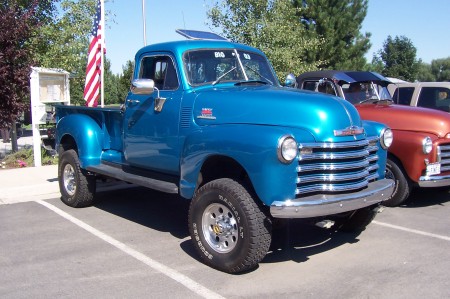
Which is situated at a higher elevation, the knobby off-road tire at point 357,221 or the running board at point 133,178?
the running board at point 133,178

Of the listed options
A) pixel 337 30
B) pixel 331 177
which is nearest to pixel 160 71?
pixel 331 177

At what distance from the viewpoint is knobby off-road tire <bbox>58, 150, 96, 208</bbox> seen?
7285mm

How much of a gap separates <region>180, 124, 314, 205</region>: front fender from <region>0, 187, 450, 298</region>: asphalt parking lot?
2.98 feet

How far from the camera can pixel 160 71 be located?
6.17 metres

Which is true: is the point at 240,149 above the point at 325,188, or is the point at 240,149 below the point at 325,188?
above

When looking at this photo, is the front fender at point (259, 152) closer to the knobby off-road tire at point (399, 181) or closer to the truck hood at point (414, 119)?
the knobby off-road tire at point (399, 181)

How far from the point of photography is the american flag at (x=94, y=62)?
10266 mm

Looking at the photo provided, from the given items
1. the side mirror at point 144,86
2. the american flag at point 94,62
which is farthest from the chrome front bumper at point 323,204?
the american flag at point 94,62

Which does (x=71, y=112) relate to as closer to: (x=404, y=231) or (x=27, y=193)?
(x=27, y=193)

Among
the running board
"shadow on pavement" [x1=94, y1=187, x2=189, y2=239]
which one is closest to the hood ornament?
the running board

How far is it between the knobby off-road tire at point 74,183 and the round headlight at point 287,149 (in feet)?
13.2

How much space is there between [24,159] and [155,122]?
6.93 metres

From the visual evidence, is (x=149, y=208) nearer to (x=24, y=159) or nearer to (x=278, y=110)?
(x=278, y=110)

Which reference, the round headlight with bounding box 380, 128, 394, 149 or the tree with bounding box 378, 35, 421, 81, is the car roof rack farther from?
the tree with bounding box 378, 35, 421, 81
